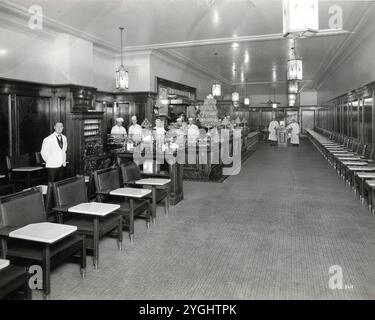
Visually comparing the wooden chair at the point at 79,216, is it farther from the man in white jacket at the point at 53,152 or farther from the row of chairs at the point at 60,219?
the man in white jacket at the point at 53,152

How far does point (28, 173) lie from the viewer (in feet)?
22.6

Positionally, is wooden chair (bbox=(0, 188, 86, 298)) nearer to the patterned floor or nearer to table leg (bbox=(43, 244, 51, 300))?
table leg (bbox=(43, 244, 51, 300))

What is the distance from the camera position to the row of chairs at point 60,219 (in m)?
→ 3.08

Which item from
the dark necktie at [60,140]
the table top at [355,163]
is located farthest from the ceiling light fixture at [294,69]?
the dark necktie at [60,140]

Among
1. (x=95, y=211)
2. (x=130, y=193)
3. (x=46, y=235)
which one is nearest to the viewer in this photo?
(x=46, y=235)

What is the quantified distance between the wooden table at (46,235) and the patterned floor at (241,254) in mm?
299

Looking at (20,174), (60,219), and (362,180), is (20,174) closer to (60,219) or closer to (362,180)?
(60,219)

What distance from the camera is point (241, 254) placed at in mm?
4176

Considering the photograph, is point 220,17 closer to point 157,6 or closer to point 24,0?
point 157,6

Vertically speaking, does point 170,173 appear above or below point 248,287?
above

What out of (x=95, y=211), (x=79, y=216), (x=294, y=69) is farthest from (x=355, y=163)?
(x=95, y=211)

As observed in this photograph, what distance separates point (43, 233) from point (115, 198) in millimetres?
2196

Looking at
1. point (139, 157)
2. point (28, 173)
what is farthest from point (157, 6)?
point (28, 173)
